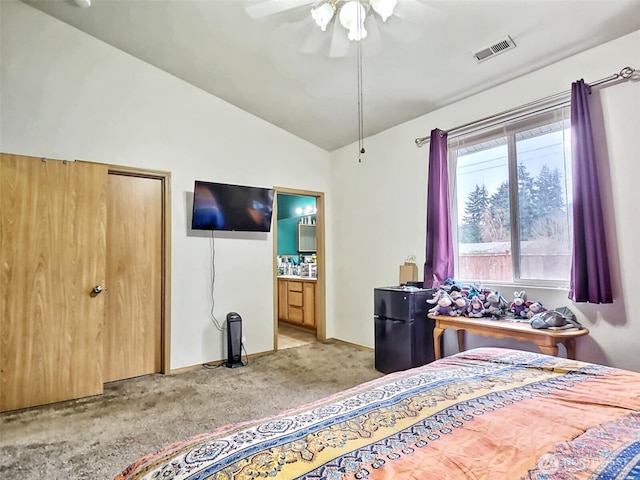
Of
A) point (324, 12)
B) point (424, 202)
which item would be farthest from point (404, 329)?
point (324, 12)

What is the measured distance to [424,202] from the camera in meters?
3.78

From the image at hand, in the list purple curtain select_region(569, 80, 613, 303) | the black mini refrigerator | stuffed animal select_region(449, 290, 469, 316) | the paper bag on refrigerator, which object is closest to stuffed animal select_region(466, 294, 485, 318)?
stuffed animal select_region(449, 290, 469, 316)

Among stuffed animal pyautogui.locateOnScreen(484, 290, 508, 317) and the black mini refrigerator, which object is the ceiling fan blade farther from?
stuffed animal pyautogui.locateOnScreen(484, 290, 508, 317)

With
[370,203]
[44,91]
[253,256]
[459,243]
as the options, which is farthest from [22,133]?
[459,243]

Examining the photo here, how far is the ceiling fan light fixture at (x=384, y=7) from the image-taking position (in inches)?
89.4

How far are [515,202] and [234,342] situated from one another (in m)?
3.13

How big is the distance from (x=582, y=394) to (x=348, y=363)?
111 inches

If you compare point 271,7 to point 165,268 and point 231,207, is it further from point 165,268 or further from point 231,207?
point 165,268

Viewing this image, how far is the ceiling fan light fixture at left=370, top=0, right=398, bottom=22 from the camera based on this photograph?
2.27 metres

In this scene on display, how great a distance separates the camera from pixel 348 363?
3.85 m

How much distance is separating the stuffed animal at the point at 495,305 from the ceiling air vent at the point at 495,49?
1932mm

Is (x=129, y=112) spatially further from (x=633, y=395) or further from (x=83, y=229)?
(x=633, y=395)

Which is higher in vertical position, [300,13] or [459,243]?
[300,13]

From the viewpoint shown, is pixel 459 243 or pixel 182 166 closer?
pixel 459 243
